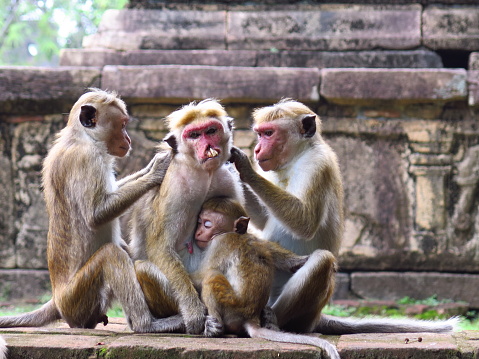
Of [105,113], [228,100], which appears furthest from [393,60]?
[105,113]

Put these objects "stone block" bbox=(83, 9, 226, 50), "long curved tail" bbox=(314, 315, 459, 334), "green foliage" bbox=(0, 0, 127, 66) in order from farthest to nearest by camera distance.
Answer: "green foliage" bbox=(0, 0, 127, 66) < "stone block" bbox=(83, 9, 226, 50) < "long curved tail" bbox=(314, 315, 459, 334)

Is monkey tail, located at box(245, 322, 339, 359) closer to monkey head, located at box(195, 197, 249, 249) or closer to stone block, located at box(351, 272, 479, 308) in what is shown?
monkey head, located at box(195, 197, 249, 249)

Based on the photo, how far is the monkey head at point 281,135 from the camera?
5664 millimetres

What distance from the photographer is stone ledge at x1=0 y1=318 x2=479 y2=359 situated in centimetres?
448

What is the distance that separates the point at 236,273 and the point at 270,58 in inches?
207

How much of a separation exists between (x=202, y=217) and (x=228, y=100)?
4357 millimetres

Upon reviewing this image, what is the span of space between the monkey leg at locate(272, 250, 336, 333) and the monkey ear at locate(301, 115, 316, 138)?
3.51ft

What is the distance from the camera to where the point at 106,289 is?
519 cm

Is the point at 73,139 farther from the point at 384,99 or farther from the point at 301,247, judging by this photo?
the point at 384,99

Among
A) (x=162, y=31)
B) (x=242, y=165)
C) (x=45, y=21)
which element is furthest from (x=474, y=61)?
(x=45, y=21)

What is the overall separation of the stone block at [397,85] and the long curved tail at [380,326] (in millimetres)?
4069

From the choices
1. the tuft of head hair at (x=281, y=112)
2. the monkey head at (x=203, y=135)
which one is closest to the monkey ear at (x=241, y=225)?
the monkey head at (x=203, y=135)

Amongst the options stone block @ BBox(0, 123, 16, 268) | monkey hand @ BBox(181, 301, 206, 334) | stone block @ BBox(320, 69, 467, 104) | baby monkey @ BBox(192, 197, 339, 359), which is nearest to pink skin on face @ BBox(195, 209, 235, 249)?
baby monkey @ BBox(192, 197, 339, 359)

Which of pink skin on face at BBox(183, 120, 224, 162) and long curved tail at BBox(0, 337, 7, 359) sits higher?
pink skin on face at BBox(183, 120, 224, 162)
